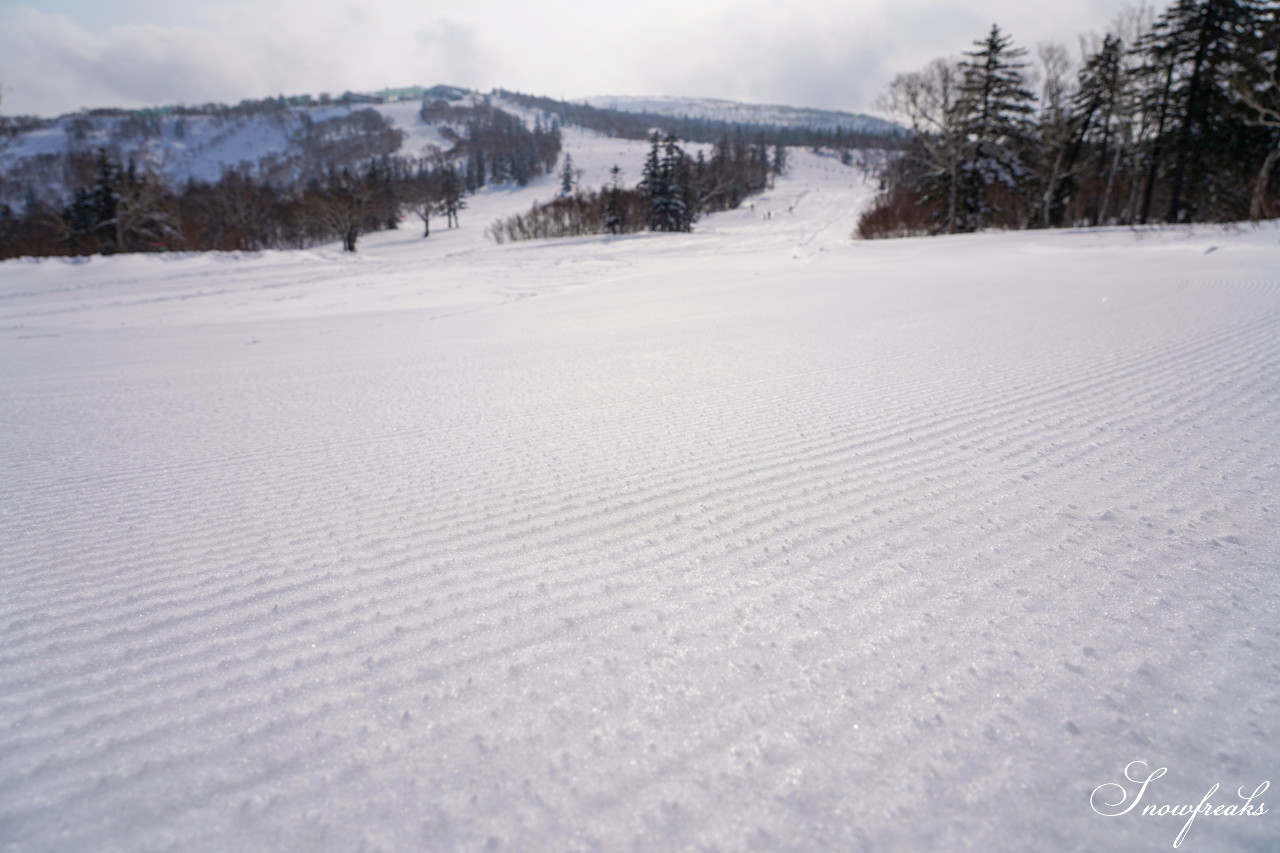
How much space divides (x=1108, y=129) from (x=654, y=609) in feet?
104

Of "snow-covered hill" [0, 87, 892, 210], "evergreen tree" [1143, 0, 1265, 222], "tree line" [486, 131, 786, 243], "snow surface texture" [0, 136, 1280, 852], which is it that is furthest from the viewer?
"snow-covered hill" [0, 87, 892, 210]

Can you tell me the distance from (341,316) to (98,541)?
20.9 feet

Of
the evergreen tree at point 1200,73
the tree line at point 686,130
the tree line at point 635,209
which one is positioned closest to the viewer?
the evergreen tree at point 1200,73

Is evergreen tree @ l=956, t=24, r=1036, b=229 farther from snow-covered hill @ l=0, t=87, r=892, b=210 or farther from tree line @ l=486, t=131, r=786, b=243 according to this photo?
snow-covered hill @ l=0, t=87, r=892, b=210

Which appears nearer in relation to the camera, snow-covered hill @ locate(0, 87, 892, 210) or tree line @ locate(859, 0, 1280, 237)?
tree line @ locate(859, 0, 1280, 237)

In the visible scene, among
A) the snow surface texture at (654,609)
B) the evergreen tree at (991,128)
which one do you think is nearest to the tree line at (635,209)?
the evergreen tree at (991,128)

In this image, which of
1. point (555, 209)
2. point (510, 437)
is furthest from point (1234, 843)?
point (555, 209)

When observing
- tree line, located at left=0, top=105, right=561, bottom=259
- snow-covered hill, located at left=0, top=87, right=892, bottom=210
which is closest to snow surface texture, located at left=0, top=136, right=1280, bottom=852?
tree line, located at left=0, top=105, right=561, bottom=259

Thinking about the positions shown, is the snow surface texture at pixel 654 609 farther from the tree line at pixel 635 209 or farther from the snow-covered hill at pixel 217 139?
the snow-covered hill at pixel 217 139

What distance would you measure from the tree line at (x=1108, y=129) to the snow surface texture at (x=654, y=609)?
75.4ft

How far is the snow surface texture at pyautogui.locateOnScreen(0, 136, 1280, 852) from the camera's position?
88cm

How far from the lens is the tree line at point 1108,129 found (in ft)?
61.1

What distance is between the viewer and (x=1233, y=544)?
4.79ft

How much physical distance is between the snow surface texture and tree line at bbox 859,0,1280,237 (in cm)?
2298
